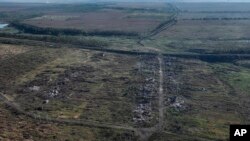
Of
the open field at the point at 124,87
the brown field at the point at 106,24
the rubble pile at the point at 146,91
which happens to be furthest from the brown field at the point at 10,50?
the brown field at the point at 106,24

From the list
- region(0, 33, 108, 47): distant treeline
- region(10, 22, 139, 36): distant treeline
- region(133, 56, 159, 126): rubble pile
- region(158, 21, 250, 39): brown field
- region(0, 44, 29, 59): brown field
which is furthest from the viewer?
region(10, 22, 139, 36): distant treeline

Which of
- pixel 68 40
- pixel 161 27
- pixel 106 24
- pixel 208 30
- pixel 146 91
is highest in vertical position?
pixel 68 40

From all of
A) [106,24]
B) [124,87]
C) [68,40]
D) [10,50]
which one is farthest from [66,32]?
[124,87]

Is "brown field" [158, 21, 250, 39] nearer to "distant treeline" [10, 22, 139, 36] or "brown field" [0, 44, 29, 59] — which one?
"distant treeline" [10, 22, 139, 36]

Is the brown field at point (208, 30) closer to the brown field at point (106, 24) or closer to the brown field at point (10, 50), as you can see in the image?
the brown field at point (106, 24)

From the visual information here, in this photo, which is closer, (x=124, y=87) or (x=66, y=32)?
(x=124, y=87)

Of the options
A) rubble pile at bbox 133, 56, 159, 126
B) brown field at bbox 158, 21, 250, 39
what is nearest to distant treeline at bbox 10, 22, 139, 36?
brown field at bbox 158, 21, 250, 39

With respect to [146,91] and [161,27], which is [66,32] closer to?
[161,27]

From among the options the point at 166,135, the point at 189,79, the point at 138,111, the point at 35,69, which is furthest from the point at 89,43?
the point at 166,135
